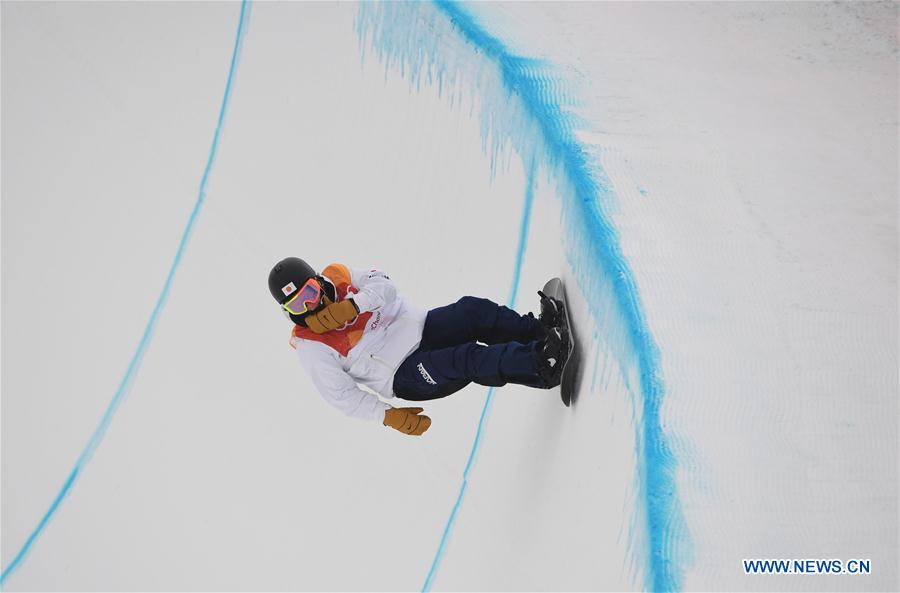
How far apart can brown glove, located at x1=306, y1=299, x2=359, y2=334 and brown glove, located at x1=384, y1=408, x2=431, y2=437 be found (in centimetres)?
27

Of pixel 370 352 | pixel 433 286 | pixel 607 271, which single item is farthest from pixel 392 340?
pixel 433 286

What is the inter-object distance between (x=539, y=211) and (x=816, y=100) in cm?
81

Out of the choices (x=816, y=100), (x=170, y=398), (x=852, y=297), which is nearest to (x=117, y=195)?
(x=170, y=398)

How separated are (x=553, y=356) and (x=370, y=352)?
594mm

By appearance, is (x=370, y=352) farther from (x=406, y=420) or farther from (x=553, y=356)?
(x=553, y=356)

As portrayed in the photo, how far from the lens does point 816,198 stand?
7.20 feet

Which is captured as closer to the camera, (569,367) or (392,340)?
(569,367)

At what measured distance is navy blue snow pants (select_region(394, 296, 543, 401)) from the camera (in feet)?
7.89

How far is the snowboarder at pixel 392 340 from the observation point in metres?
2.44

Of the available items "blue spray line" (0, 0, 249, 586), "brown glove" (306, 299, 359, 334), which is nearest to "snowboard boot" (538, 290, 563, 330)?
"brown glove" (306, 299, 359, 334)

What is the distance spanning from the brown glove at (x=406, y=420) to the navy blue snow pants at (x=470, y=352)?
0.35 ft

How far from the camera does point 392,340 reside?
2.69 metres

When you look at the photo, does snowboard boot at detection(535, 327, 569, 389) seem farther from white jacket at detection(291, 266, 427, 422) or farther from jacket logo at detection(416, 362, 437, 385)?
white jacket at detection(291, 266, 427, 422)

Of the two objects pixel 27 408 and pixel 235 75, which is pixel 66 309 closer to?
pixel 27 408
